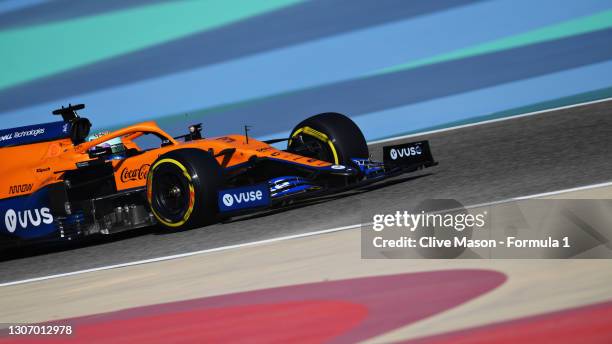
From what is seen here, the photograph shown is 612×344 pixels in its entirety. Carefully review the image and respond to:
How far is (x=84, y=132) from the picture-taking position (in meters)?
9.30

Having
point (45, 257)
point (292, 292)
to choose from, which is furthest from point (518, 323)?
point (45, 257)

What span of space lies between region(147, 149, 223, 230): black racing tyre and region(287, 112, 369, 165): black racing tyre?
1.24 m

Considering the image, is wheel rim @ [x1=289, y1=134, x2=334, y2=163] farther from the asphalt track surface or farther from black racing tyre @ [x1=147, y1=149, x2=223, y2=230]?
black racing tyre @ [x1=147, y1=149, x2=223, y2=230]

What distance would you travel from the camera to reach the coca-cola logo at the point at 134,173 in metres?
8.68

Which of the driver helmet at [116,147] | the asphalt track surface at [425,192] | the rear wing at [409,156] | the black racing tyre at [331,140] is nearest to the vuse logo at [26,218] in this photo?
the asphalt track surface at [425,192]

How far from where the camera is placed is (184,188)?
26.5ft

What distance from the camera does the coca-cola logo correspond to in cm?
868

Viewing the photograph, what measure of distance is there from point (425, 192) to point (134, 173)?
2593mm

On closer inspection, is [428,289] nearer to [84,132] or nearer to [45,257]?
[45,257]

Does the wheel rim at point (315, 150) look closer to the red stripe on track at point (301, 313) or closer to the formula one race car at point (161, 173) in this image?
the formula one race car at point (161, 173)

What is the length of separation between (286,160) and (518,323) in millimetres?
4591

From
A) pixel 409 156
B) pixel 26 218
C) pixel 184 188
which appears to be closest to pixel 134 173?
pixel 184 188

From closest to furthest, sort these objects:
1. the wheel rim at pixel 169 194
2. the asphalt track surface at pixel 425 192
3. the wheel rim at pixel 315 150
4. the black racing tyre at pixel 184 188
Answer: the asphalt track surface at pixel 425 192, the black racing tyre at pixel 184 188, the wheel rim at pixel 169 194, the wheel rim at pixel 315 150

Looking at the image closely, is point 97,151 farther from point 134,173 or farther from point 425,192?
point 425,192
